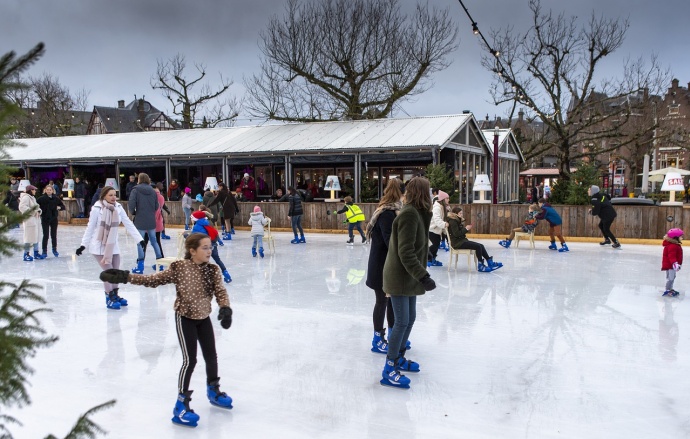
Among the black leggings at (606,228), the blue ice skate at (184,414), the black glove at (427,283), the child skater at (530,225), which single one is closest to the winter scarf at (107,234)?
the blue ice skate at (184,414)

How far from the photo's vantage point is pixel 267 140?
62.6 ft

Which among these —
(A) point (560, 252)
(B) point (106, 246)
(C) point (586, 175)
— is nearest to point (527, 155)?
(C) point (586, 175)

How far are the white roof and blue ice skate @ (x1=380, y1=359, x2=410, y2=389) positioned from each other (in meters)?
12.1

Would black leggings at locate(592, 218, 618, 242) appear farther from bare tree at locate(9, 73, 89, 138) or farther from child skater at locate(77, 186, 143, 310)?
bare tree at locate(9, 73, 89, 138)

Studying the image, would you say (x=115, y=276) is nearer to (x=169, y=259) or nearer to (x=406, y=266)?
(x=406, y=266)

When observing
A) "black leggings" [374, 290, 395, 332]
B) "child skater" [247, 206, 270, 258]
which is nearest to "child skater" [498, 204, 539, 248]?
"child skater" [247, 206, 270, 258]

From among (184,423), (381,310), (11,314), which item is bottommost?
(184,423)

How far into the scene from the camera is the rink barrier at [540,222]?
12407mm

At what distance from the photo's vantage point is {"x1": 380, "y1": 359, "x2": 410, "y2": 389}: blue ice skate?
153 inches

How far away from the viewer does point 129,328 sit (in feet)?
18.2

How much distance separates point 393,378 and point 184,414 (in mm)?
1421

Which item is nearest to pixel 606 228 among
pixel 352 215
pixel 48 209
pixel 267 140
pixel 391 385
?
pixel 352 215

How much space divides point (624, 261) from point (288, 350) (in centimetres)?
747

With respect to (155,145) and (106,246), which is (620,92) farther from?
(106,246)
